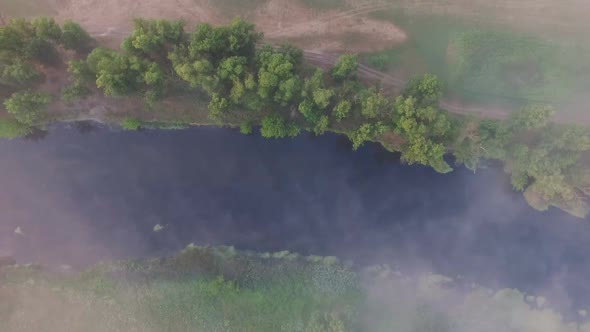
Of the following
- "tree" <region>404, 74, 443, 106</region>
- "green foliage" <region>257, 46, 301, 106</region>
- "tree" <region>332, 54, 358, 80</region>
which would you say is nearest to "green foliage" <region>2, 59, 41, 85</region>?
"green foliage" <region>257, 46, 301, 106</region>

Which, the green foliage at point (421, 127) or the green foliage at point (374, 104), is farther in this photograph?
the green foliage at point (421, 127)

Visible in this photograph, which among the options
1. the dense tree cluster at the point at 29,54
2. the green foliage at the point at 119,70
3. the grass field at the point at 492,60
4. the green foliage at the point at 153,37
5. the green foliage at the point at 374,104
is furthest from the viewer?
the grass field at the point at 492,60

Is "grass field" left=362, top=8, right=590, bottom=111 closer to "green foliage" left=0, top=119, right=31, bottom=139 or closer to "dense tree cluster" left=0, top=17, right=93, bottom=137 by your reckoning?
"dense tree cluster" left=0, top=17, right=93, bottom=137

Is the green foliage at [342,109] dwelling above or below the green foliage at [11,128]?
above

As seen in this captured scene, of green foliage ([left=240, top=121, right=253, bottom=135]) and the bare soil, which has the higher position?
the bare soil

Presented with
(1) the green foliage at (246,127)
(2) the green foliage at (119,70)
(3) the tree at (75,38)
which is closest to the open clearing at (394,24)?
(3) the tree at (75,38)

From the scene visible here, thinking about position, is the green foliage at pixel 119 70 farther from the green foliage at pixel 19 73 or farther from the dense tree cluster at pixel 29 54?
the green foliage at pixel 19 73

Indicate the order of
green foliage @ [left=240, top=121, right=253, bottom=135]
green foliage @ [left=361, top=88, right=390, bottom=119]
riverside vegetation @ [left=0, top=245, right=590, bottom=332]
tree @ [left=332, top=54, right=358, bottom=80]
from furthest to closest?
green foliage @ [left=240, top=121, right=253, bottom=135]
riverside vegetation @ [left=0, top=245, right=590, bottom=332]
tree @ [left=332, top=54, right=358, bottom=80]
green foliage @ [left=361, top=88, right=390, bottom=119]
